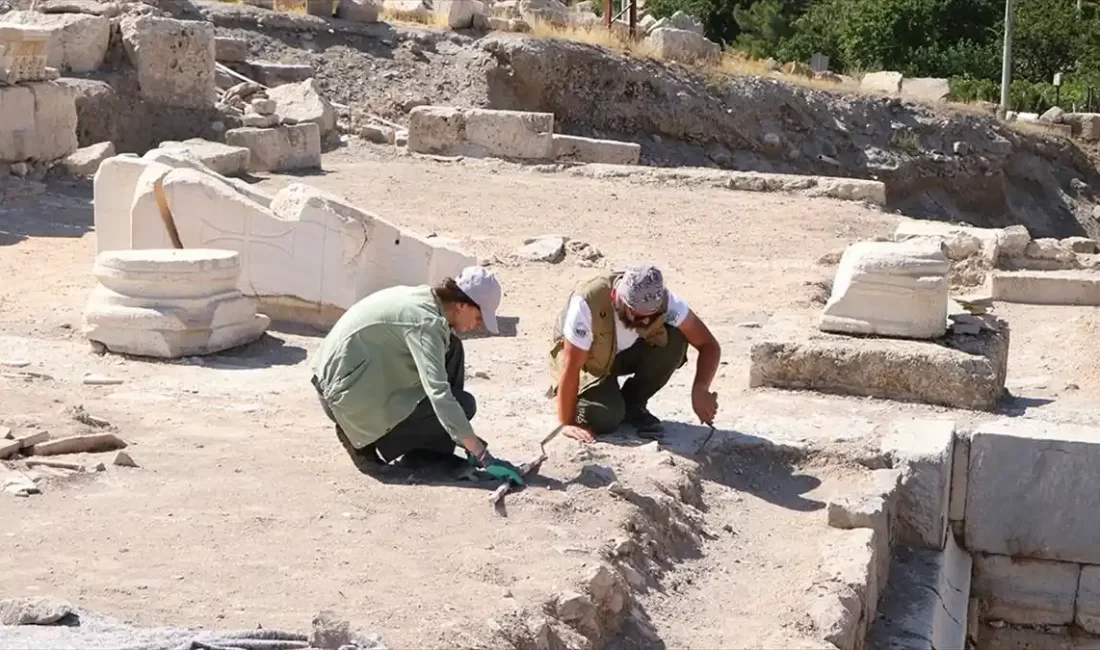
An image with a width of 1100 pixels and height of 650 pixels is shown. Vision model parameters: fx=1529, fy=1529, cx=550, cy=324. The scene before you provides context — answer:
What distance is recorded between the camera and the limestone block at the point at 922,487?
286 inches

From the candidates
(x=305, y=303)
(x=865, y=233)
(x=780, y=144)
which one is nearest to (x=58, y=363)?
(x=305, y=303)

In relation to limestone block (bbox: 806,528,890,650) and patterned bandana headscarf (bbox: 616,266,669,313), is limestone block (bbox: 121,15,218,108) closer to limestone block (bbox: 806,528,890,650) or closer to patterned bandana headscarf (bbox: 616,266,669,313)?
patterned bandana headscarf (bbox: 616,266,669,313)

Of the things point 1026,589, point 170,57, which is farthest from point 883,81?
point 1026,589

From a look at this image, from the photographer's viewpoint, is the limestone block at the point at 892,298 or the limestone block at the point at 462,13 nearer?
the limestone block at the point at 892,298

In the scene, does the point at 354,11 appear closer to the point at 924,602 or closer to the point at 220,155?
the point at 220,155

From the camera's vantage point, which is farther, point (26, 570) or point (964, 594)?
point (964, 594)

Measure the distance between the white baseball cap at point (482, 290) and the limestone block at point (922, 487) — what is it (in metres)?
2.30

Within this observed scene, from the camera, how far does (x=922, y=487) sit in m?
7.27

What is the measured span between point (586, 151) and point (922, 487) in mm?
12347

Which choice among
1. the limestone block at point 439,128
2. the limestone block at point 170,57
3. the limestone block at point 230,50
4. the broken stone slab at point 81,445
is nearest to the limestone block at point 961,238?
the limestone block at point 439,128

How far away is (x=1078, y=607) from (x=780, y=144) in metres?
20.2

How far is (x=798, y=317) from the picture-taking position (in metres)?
9.47

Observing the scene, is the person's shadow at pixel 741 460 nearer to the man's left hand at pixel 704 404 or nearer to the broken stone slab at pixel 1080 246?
the man's left hand at pixel 704 404

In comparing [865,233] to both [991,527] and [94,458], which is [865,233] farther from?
[94,458]
